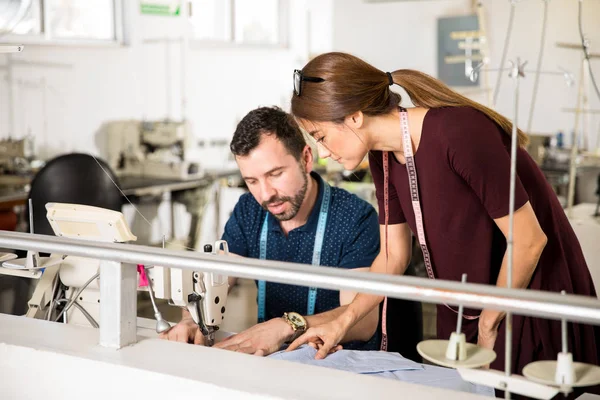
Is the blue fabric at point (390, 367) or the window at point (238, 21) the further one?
the window at point (238, 21)

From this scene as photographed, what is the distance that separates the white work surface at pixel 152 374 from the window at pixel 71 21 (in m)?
3.00

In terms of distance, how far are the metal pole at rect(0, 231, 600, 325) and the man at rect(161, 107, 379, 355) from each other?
0.70 m

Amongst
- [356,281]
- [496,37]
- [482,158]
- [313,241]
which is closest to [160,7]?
[496,37]

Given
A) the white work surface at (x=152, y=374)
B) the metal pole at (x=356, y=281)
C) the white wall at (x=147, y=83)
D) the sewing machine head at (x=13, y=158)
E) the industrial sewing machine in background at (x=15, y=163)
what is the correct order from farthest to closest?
the white wall at (x=147, y=83) → the sewing machine head at (x=13, y=158) → the industrial sewing machine in background at (x=15, y=163) → the white work surface at (x=152, y=374) → the metal pole at (x=356, y=281)

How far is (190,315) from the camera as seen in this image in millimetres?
1590

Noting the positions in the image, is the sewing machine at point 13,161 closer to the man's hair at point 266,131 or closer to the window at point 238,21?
the window at point 238,21

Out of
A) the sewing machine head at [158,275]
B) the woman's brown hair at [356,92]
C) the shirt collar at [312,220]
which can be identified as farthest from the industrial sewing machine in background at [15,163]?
the woman's brown hair at [356,92]

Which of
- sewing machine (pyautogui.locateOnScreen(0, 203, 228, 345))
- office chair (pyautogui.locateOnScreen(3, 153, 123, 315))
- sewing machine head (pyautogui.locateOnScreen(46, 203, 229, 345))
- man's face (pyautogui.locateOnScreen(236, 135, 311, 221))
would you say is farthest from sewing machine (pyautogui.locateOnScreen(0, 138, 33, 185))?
sewing machine head (pyautogui.locateOnScreen(46, 203, 229, 345))

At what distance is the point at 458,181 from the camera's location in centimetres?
145

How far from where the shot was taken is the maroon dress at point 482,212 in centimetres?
136

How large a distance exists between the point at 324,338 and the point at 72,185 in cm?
162

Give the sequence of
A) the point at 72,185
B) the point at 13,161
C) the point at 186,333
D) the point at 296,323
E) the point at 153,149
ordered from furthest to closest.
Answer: the point at 153,149 → the point at 13,161 → the point at 72,185 → the point at 296,323 → the point at 186,333

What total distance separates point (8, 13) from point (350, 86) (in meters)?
1.02

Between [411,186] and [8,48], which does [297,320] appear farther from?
[8,48]
